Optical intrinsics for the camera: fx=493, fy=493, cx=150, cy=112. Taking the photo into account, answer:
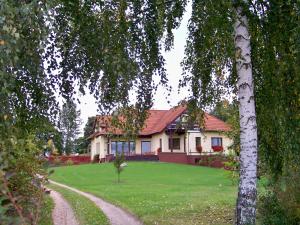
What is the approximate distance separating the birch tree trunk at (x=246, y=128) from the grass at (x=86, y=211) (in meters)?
5.90

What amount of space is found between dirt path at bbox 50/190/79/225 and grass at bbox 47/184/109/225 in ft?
0.56

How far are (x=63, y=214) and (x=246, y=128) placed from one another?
881 centimetres

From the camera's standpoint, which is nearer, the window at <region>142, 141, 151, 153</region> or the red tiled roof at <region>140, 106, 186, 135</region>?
the red tiled roof at <region>140, 106, 186, 135</region>

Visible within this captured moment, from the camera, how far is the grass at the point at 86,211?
1257cm

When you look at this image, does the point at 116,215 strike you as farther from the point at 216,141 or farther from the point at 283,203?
the point at 216,141

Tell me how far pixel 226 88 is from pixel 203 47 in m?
1.10

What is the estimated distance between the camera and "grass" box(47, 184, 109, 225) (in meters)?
12.6

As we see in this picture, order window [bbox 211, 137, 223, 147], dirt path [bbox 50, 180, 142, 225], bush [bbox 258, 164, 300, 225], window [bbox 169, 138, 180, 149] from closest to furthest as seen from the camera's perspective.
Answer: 1. bush [bbox 258, 164, 300, 225]
2. dirt path [bbox 50, 180, 142, 225]
3. window [bbox 169, 138, 180, 149]
4. window [bbox 211, 137, 223, 147]

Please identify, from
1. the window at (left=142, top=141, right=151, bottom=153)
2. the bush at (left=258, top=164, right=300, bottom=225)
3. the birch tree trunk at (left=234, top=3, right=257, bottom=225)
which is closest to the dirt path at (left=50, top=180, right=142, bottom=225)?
the bush at (left=258, top=164, right=300, bottom=225)

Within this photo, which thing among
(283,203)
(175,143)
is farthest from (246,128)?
(175,143)

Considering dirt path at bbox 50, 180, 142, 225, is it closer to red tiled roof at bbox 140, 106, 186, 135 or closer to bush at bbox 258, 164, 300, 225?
bush at bbox 258, 164, 300, 225

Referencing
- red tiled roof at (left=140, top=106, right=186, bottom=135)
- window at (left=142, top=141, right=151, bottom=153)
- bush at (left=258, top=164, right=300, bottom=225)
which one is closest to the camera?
bush at (left=258, top=164, right=300, bottom=225)

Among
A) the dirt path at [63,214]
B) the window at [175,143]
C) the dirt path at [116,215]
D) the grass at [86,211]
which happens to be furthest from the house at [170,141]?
the dirt path at [116,215]

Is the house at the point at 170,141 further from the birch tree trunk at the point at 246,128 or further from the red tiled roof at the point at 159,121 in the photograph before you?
the birch tree trunk at the point at 246,128
